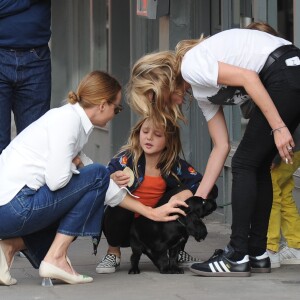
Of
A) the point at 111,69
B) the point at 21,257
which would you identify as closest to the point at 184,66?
the point at 21,257

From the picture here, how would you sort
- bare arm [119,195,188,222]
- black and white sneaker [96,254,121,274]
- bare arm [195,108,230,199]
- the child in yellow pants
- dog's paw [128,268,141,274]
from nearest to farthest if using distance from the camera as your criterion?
bare arm [119,195,188,222], bare arm [195,108,230,199], dog's paw [128,268,141,274], black and white sneaker [96,254,121,274], the child in yellow pants

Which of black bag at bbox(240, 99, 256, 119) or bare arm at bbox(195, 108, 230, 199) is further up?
black bag at bbox(240, 99, 256, 119)

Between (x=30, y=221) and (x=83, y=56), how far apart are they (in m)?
7.12

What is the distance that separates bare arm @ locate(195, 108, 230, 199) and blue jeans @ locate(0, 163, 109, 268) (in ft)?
2.01

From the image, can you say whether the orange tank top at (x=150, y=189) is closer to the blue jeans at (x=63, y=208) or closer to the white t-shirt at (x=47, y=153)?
the blue jeans at (x=63, y=208)

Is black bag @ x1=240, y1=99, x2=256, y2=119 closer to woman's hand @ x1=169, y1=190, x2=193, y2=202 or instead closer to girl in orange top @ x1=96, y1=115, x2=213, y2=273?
girl in orange top @ x1=96, y1=115, x2=213, y2=273

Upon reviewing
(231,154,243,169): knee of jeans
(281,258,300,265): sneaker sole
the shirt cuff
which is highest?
(231,154,243,169): knee of jeans

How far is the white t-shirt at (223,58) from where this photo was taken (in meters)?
5.91

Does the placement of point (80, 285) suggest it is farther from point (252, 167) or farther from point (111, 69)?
point (111, 69)

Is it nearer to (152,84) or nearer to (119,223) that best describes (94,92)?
(152,84)

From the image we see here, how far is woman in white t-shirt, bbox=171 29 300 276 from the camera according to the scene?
5.90m

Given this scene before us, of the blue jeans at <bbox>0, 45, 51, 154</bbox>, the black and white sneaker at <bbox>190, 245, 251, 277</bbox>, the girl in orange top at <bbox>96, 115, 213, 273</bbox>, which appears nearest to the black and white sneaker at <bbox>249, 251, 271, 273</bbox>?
the black and white sneaker at <bbox>190, 245, 251, 277</bbox>

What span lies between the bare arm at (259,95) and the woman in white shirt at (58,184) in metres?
0.67

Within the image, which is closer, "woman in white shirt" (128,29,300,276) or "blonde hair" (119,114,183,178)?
"woman in white shirt" (128,29,300,276)
